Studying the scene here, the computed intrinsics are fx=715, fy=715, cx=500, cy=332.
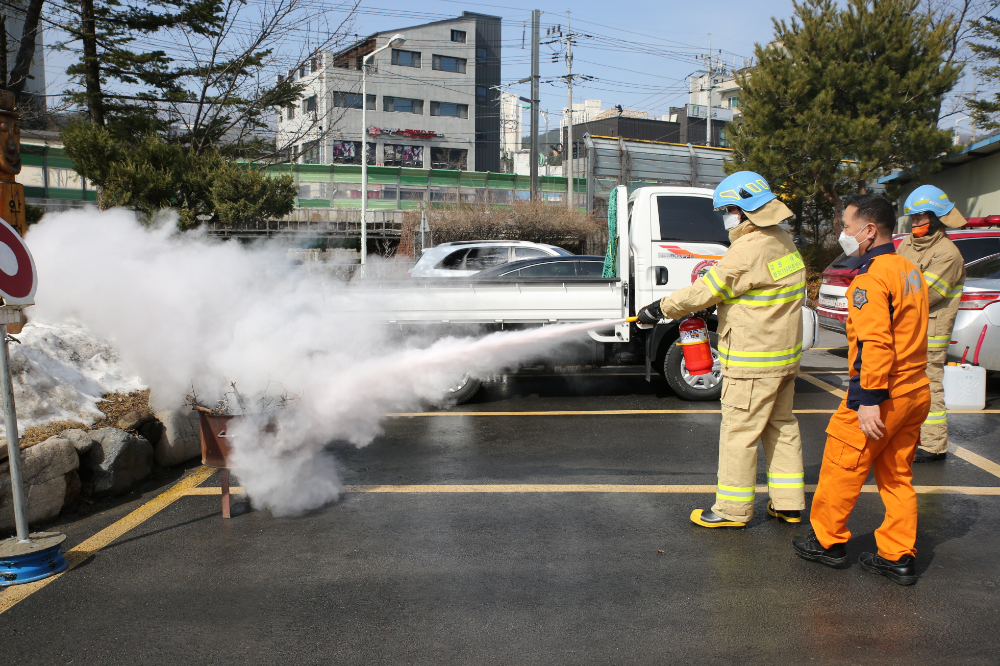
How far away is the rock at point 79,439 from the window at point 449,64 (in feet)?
192

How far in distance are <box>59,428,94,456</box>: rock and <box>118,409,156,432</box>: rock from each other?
0.47 m

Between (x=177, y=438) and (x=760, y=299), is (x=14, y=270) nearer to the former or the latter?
(x=177, y=438)

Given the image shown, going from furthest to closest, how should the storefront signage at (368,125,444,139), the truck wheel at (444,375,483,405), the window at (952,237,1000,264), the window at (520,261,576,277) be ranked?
the storefront signage at (368,125,444,139), the window at (520,261,576,277), the window at (952,237,1000,264), the truck wheel at (444,375,483,405)

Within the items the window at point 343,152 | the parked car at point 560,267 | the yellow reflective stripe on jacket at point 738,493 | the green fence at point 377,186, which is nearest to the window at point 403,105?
the window at point 343,152

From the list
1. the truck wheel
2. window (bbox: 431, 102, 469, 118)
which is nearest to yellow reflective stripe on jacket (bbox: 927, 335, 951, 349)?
the truck wheel

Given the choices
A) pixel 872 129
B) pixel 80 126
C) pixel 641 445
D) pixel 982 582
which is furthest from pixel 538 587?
pixel 872 129

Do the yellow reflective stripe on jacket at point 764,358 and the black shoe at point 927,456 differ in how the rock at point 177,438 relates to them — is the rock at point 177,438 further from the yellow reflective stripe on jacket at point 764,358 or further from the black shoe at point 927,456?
the black shoe at point 927,456

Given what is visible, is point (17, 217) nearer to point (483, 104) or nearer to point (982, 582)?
point (982, 582)

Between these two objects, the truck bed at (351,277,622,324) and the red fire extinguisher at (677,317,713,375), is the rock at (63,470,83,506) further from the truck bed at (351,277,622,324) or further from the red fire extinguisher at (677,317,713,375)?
the red fire extinguisher at (677,317,713,375)

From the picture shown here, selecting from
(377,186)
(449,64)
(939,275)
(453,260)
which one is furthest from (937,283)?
(449,64)

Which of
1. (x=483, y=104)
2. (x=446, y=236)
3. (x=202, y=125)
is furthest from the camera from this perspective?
(x=483, y=104)

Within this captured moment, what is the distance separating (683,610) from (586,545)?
32.8 inches

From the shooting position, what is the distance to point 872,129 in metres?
17.4

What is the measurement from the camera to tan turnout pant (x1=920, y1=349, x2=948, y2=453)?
556cm
